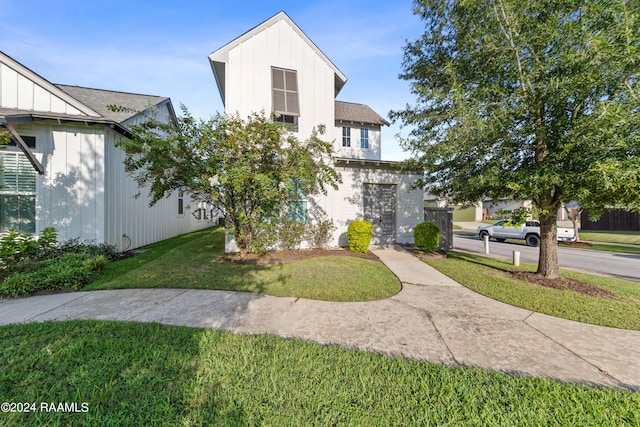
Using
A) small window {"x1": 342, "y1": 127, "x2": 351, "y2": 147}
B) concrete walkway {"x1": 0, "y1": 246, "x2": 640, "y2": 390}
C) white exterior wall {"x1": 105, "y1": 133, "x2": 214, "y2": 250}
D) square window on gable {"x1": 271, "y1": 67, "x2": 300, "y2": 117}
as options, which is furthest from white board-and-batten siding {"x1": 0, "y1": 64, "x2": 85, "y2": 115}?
small window {"x1": 342, "y1": 127, "x2": 351, "y2": 147}

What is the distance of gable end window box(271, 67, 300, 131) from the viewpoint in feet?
28.1

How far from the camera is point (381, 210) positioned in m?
9.91

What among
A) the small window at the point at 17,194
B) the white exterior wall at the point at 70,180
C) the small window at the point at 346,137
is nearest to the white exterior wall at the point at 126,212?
the white exterior wall at the point at 70,180

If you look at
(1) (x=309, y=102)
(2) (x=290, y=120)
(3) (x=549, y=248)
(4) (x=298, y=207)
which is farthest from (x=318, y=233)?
(3) (x=549, y=248)

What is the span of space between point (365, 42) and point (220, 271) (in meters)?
9.50

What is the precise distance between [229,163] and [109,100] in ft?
27.2

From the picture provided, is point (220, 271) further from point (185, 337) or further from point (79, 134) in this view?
point (79, 134)

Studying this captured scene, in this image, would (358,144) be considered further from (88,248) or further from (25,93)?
(25,93)

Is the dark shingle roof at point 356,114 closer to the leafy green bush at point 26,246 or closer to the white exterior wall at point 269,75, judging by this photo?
the white exterior wall at point 269,75

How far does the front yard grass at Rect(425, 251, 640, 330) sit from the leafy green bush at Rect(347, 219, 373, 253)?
2.52 meters

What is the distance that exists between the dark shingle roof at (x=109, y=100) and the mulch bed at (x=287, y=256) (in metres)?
7.10

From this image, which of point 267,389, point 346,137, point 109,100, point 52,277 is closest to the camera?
point 267,389

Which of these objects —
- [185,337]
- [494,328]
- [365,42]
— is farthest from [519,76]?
[185,337]

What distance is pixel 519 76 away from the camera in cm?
472
